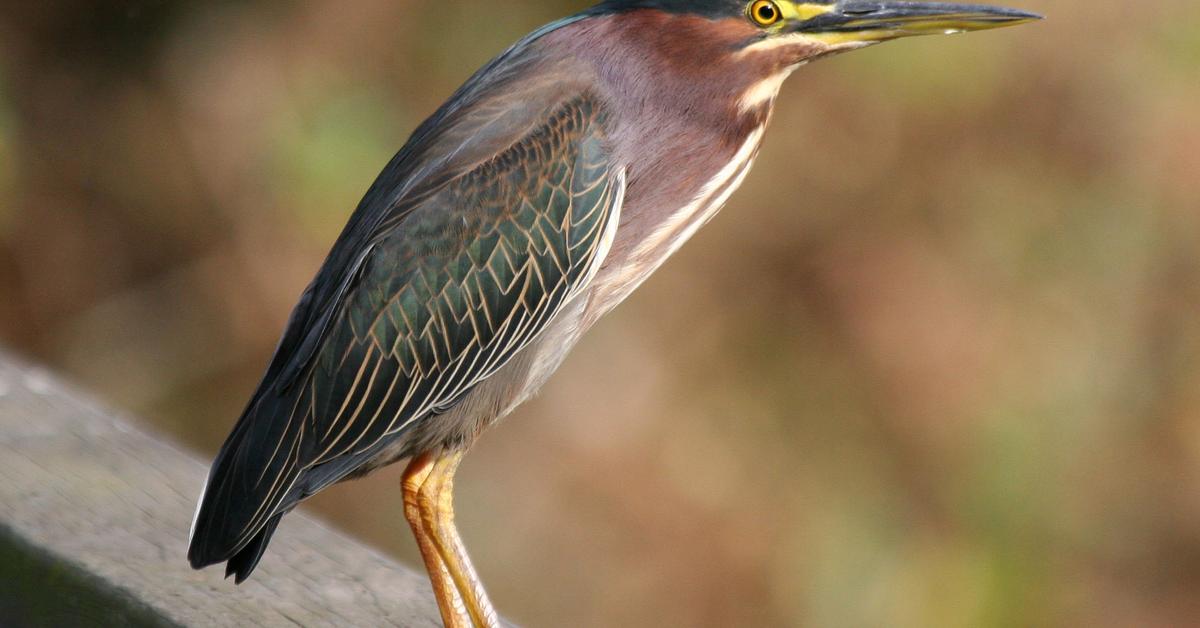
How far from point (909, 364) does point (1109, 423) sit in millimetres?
662

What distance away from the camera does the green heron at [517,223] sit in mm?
2041

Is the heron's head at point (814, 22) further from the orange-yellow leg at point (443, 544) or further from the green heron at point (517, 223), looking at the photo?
the orange-yellow leg at point (443, 544)

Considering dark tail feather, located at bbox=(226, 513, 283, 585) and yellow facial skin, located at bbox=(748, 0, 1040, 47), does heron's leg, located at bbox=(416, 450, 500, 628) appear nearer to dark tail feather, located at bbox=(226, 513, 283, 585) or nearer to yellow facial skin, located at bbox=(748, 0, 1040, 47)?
dark tail feather, located at bbox=(226, 513, 283, 585)

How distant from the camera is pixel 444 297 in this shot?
2.09 meters

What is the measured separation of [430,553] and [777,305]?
321 cm

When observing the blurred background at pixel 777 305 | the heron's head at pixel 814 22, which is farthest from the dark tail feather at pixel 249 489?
the blurred background at pixel 777 305

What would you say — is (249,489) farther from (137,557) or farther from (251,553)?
(137,557)

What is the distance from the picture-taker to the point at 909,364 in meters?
4.99

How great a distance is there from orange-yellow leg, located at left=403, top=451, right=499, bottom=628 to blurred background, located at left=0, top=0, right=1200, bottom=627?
270 centimetres

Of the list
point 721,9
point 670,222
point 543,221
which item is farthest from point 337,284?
point 721,9

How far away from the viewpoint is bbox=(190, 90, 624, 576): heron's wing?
80.2 inches

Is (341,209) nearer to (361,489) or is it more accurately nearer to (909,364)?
(361,489)

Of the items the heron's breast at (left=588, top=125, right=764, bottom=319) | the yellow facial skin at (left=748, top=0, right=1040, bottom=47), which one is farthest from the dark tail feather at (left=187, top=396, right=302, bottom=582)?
the yellow facial skin at (left=748, top=0, right=1040, bottom=47)

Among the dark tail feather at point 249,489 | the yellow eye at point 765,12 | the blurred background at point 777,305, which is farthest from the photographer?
the blurred background at point 777,305
